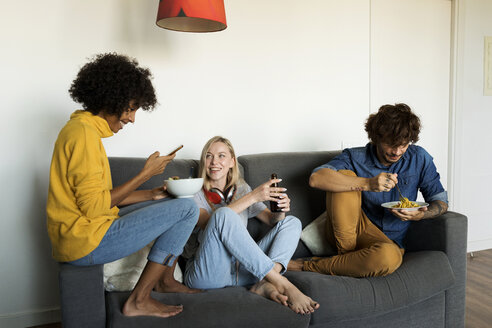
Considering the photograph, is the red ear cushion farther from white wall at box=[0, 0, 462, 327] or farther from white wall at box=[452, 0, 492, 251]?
white wall at box=[452, 0, 492, 251]

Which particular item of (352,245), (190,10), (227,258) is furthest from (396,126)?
(190,10)

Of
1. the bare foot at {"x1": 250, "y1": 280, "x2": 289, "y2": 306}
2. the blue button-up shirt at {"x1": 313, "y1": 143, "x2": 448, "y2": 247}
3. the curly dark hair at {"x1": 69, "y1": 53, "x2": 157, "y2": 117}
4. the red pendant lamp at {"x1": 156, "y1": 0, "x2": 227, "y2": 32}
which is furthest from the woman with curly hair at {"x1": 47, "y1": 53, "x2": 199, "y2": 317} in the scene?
the blue button-up shirt at {"x1": 313, "y1": 143, "x2": 448, "y2": 247}

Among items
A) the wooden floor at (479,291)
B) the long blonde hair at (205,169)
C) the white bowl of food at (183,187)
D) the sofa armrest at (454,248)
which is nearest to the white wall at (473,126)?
the wooden floor at (479,291)

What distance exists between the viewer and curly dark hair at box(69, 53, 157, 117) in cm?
175

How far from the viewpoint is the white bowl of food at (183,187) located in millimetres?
1815

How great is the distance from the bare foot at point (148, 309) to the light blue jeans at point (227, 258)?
22cm

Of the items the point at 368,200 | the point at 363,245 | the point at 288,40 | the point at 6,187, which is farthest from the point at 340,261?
the point at 6,187

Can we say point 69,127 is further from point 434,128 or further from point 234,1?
point 434,128

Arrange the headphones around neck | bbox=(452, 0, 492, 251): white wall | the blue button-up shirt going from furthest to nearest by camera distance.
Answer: bbox=(452, 0, 492, 251): white wall
the blue button-up shirt
the headphones around neck

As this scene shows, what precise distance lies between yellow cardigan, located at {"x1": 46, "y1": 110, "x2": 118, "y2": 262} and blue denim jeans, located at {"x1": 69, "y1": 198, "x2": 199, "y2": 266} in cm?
4

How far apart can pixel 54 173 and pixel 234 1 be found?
68.4 inches

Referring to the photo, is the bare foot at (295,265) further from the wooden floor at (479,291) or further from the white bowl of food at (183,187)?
the wooden floor at (479,291)

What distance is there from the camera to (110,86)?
174cm

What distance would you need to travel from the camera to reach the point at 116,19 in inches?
98.8
